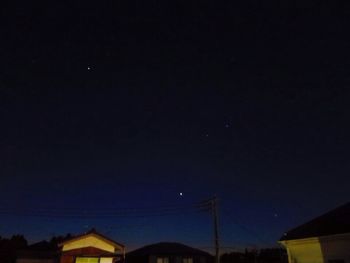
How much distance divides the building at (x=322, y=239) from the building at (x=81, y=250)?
21.9 metres

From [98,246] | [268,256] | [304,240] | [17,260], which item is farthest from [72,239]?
[268,256]

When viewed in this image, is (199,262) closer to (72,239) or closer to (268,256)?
(72,239)

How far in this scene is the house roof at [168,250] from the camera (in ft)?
147

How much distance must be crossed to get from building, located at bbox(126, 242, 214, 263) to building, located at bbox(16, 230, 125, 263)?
447cm

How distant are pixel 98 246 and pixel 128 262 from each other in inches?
377

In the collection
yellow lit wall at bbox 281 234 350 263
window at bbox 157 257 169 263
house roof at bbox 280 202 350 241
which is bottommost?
yellow lit wall at bbox 281 234 350 263

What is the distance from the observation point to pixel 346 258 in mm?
17281

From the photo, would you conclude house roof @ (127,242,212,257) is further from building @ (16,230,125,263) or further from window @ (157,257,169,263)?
building @ (16,230,125,263)

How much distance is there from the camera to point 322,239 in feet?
62.0

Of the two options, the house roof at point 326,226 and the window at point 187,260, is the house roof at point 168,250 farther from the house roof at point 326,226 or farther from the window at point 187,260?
the house roof at point 326,226

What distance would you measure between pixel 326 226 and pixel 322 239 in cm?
94

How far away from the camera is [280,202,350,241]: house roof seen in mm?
18219

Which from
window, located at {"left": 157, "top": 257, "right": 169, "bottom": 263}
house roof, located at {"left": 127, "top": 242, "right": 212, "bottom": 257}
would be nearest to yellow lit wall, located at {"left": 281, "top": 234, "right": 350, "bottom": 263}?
window, located at {"left": 157, "top": 257, "right": 169, "bottom": 263}

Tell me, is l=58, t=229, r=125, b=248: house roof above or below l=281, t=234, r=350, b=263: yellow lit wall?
above
